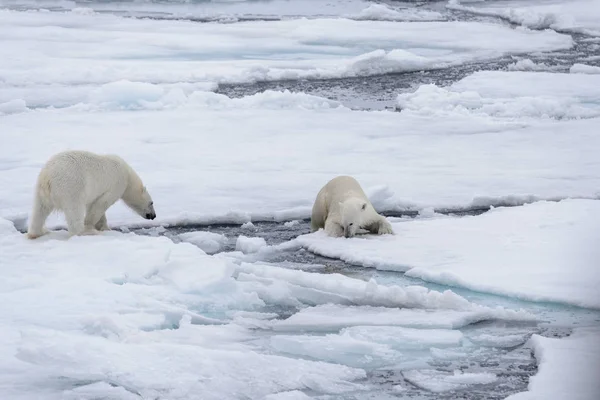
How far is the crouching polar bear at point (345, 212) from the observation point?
569 cm

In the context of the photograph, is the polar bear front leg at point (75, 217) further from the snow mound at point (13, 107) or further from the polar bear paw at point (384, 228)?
the snow mound at point (13, 107)

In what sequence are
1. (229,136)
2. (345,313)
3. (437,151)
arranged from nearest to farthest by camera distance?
(345,313) < (437,151) < (229,136)

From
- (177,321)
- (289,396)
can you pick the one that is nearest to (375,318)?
(177,321)

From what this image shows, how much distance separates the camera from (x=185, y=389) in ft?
11.1

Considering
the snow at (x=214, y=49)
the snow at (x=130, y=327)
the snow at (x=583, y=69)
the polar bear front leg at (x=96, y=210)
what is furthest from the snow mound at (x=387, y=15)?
the snow at (x=130, y=327)

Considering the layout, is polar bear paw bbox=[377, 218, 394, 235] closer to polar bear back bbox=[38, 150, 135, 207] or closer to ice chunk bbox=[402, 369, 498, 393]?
polar bear back bbox=[38, 150, 135, 207]

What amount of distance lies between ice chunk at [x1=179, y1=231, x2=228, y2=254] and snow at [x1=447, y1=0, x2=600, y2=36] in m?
13.8

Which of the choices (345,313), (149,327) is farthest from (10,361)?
(345,313)

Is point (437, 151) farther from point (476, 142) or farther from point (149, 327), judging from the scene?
point (149, 327)

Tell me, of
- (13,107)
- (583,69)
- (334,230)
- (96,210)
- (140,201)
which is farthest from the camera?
(583,69)

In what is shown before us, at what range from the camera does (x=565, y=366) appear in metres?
3.64

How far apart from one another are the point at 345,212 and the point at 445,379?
220 centimetres

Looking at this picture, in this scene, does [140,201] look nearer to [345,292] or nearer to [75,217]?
[75,217]

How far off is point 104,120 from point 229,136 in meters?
1.50
